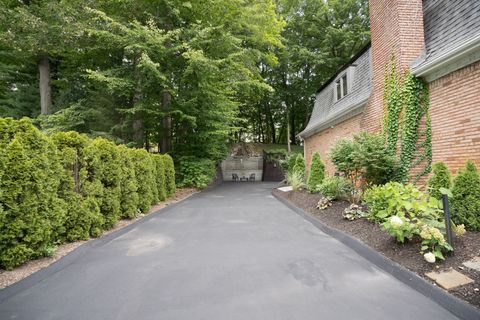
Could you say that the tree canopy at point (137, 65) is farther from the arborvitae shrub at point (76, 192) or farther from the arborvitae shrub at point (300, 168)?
the arborvitae shrub at point (76, 192)

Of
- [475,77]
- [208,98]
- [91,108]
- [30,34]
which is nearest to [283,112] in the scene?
[208,98]

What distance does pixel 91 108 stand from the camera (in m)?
12.5

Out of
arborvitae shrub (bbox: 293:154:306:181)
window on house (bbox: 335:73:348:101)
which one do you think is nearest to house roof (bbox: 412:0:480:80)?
window on house (bbox: 335:73:348:101)

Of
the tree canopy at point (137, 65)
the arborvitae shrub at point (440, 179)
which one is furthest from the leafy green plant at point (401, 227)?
the tree canopy at point (137, 65)

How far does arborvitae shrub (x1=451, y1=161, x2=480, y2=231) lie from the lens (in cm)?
387

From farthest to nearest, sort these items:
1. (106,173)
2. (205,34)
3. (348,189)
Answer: (205,34) → (348,189) → (106,173)

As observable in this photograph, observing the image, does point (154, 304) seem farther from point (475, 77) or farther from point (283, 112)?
point (283, 112)

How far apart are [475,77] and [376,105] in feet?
9.16

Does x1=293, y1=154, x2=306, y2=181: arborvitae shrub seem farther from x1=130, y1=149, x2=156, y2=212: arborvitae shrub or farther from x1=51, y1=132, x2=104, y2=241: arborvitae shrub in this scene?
x1=51, y1=132, x2=104, y2=241: arborvitae shrub

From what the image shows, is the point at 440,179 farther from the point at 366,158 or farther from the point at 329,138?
the point at 329,138

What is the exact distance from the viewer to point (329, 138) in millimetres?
11484

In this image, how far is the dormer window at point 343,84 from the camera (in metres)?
10.0

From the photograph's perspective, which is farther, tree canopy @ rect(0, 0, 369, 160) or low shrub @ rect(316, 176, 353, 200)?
tree canopy @ rect(0, 0, 369, 160)

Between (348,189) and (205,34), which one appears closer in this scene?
(348,189)
